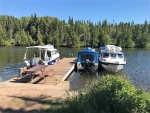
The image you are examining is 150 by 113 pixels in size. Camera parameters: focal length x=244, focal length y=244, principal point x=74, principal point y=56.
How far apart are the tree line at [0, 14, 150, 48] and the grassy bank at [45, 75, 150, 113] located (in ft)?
→ 320

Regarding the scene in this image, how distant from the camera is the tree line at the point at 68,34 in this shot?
11006 centimetres

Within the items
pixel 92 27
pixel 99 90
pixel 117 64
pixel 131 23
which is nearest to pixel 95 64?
pixel 117 64

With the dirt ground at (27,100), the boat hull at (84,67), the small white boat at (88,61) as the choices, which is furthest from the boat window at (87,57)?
the dirt ground at (27,100)

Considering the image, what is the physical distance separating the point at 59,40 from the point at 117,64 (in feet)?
270

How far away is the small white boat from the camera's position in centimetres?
2853

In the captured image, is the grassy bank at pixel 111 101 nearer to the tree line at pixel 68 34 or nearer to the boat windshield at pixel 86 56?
the boat windshield at pixel 86 56

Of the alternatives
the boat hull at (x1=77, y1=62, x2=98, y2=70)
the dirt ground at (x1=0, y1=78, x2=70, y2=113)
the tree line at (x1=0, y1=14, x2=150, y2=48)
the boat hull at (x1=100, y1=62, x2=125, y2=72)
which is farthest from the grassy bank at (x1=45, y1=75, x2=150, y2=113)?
the tree line at (x1=0, y1=14, x2=150, y2=48)

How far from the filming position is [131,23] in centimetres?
13312

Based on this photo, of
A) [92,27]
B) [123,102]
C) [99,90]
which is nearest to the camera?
[123,102]

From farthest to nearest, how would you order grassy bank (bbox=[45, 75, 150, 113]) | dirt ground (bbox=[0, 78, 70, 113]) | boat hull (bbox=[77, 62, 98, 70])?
boat hull (bbox=[77, 62, 98, 70])
dirt ground (bbox=[0, 78, 70, 113])
grassy bank (bbox=[45, 75, 150, 113])

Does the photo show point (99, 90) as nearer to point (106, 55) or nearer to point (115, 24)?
Answer: point (106, 55)

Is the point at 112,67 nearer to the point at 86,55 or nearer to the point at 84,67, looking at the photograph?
the point at 84,67

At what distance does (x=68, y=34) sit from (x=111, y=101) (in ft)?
352

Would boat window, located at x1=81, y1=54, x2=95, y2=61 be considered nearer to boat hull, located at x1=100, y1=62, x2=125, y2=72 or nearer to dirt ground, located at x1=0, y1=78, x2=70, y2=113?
boat hull, located at x1=100, y1=62, x2=125, y2=72
